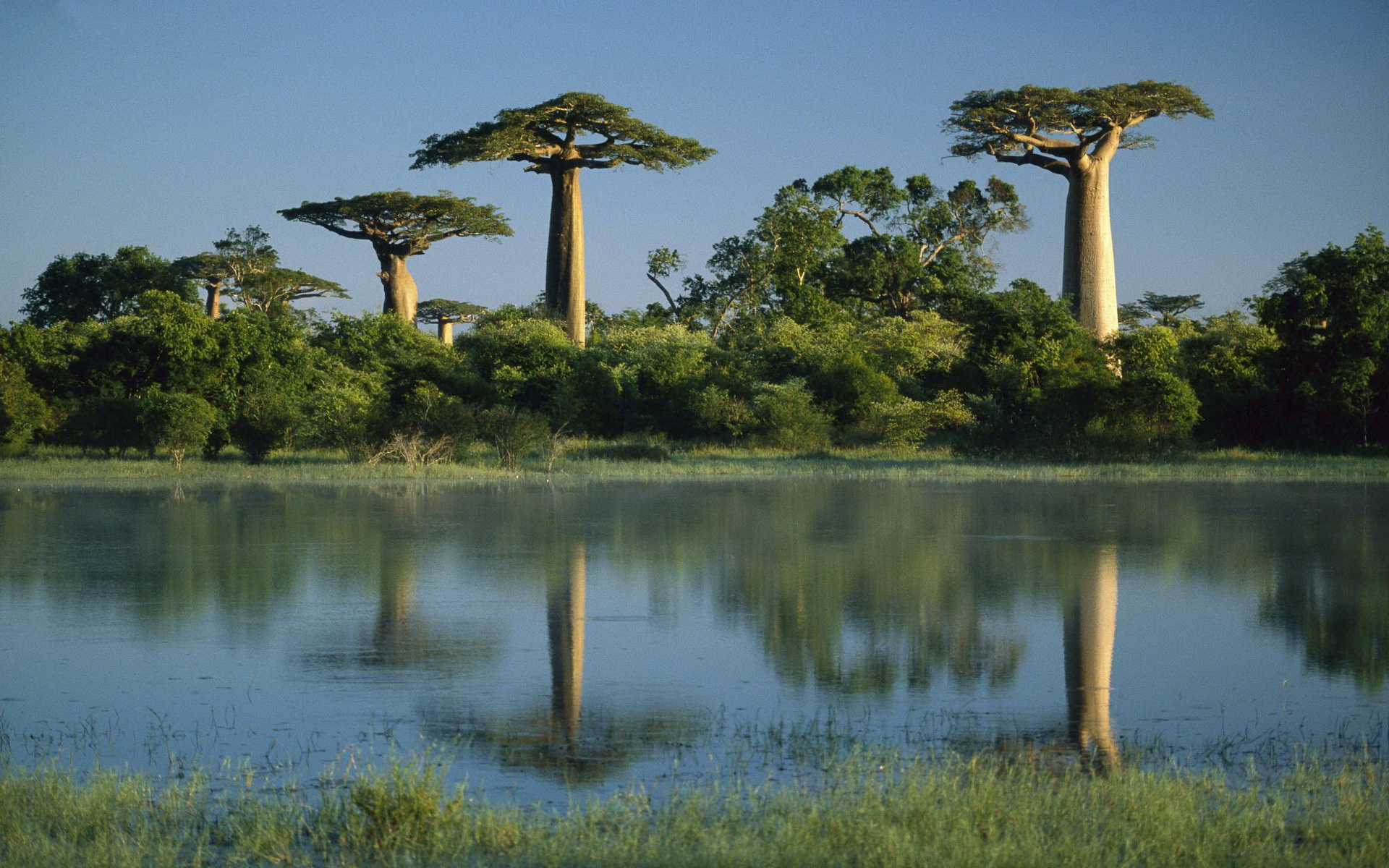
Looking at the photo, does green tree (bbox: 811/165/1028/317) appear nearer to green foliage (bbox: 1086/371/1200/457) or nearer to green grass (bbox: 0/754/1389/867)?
green foliage (bbox: 1086/371/1200/457)

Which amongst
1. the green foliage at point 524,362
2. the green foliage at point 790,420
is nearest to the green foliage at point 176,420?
the green foliage at point 524,362

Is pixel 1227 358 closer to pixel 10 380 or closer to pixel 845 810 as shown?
pixel 10 380

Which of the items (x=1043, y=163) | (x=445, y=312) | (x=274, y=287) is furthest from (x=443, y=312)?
(x=1043, y=163)

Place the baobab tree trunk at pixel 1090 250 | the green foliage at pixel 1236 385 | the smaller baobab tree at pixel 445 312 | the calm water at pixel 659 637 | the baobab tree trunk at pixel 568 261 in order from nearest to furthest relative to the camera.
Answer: the calm water at pixel 659 637 < the green foliage at pixel 1236 385 < the baobab tree trunk at pixel 1090 250 < the baobab tree trunk at pixel 568 261 < the smaller baobab tree at pixel 445 312

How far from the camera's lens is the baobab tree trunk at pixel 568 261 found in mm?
47188

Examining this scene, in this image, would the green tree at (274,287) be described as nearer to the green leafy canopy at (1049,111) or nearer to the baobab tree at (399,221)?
the baobab tree at (399,221)

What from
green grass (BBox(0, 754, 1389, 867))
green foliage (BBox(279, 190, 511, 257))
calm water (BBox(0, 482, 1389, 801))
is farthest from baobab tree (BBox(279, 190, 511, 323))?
green grass (BBox(0, 754, 1389, 867))

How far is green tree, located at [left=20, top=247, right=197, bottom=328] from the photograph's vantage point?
167 ft

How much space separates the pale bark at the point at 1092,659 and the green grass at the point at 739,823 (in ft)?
2.77

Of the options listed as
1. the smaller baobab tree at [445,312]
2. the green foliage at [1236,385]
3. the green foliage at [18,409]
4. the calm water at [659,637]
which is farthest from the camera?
the smaller baobab tree at [445,312]

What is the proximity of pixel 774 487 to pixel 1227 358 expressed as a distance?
18.1m

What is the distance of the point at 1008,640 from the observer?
917 cm

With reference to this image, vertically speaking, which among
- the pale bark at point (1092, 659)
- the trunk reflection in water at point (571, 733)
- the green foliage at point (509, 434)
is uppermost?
the green foliage at point (509, 434)

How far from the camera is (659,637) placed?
9.38 m
